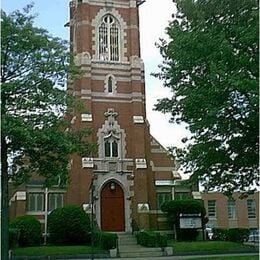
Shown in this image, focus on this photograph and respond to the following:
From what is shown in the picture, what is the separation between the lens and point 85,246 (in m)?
29.0

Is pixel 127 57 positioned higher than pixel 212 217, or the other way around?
pixel 127 57

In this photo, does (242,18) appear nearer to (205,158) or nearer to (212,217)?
(205,158)

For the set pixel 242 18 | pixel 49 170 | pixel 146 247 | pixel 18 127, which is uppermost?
pixel 242 18

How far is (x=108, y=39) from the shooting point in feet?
125

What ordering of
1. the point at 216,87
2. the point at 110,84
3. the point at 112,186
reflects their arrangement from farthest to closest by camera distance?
the point at 110,84
the point at 112,186
the point at 216,87

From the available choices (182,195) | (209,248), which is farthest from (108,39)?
(209,248)

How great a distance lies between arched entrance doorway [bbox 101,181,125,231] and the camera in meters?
34.2

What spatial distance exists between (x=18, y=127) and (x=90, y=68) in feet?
62.8

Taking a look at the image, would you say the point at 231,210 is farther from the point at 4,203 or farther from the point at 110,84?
the point at 4,203

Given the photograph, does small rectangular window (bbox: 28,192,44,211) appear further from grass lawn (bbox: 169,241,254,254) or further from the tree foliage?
the tree foliage

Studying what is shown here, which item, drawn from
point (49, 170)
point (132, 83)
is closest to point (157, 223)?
point (132, 83)

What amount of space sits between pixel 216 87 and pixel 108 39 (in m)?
23.0

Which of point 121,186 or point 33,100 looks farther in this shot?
point 121,186

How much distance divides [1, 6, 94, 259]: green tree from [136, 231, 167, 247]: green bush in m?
9.96
